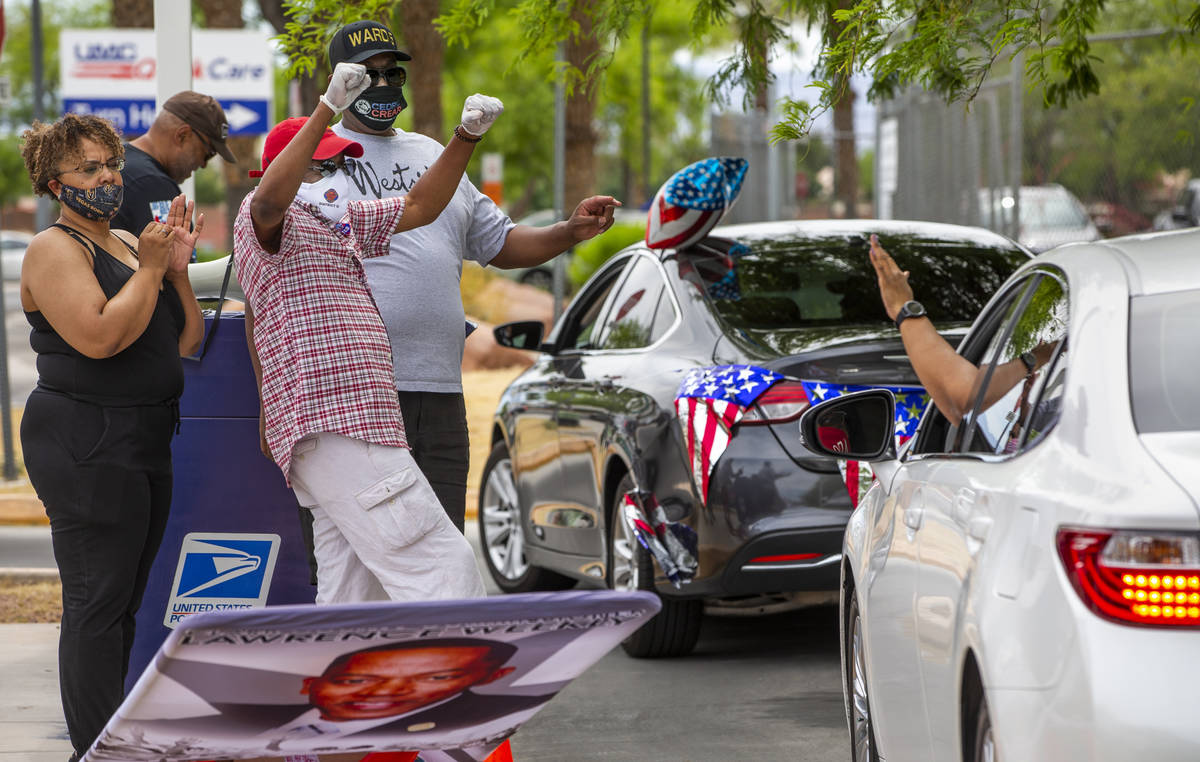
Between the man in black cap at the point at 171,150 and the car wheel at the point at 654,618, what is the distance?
1.99m

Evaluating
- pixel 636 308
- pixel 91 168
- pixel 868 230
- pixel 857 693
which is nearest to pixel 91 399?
pixel 91 168

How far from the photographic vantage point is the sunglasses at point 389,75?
4582mm

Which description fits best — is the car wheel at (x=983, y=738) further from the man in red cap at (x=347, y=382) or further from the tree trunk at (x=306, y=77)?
the tree trunk at (x=306, y=77)

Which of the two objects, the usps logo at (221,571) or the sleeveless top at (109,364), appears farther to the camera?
the usps logo at (221,571)

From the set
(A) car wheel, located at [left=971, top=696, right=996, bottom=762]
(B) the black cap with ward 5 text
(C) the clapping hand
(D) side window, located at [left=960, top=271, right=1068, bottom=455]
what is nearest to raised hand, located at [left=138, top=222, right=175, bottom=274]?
(C) the clapping hand

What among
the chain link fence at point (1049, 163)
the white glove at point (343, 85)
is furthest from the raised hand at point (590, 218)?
the chain link fence at point (1049, 163)

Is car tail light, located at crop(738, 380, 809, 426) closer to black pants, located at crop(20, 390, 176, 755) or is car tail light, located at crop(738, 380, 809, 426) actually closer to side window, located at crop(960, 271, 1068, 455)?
side window, located at crop(960, 271, 1068, 455)

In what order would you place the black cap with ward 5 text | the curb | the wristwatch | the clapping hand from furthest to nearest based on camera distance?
the curb → the clapping hand → the black cap with ward 5 text → the wristwatch

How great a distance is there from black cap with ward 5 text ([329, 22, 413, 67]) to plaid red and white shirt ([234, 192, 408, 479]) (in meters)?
0.40

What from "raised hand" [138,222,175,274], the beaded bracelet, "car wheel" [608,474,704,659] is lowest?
"car wheel" [608,474,704,659]

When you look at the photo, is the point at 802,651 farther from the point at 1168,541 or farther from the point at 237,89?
the point at 237,89

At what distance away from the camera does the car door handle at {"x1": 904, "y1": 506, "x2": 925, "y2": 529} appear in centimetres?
358

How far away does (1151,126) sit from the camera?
15867 millimetres

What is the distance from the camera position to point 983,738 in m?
2.96
